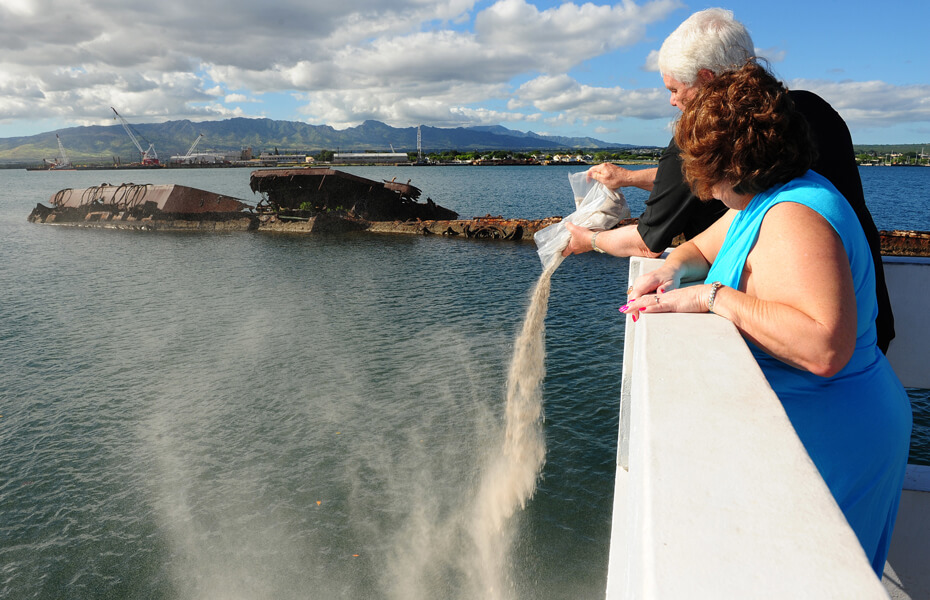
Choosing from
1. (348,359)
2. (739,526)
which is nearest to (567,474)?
(348,359)

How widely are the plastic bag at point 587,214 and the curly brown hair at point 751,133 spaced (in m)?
1.75

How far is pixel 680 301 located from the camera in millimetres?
1906

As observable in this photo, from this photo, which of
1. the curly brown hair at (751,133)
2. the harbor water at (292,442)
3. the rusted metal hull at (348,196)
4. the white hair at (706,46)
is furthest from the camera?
the rusted metal hull at (348,196)

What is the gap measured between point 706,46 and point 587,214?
1.35m

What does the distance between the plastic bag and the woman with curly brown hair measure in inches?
64.9

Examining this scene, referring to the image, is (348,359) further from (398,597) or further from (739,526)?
(739,526)

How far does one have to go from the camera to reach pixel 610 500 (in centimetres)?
671

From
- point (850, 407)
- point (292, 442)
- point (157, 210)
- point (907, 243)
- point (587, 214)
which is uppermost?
point (587, 214)

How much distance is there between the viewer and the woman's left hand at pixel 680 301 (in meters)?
1.86

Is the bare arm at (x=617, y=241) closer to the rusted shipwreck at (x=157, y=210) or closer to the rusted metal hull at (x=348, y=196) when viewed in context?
the rusted metal hull at (x=348, y=196)

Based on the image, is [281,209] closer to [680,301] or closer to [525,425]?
[525,425]

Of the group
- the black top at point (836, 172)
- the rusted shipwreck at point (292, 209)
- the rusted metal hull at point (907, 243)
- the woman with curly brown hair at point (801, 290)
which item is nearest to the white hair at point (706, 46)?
the black top at point (836, 172)

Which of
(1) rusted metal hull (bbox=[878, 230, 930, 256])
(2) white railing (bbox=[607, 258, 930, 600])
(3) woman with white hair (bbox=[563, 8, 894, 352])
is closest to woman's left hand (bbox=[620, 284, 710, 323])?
(2) white railing (bbox=[607, 258, 930, 600])

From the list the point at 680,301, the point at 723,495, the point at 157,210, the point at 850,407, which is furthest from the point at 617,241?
the point at 157,210
